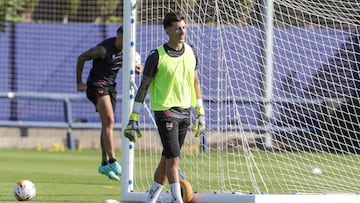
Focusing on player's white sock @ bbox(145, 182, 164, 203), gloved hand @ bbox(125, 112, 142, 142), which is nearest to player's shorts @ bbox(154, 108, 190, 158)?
gloved hand @ bbox(125, 112, 142, 142)

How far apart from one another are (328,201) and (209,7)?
9.01ft

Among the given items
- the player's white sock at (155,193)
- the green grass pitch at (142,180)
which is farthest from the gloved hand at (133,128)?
the green grass pitch at (142,180)

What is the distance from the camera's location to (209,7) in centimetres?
1155

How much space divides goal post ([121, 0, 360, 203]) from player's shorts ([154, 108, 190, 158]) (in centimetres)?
81

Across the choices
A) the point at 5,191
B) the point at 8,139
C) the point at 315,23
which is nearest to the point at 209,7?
the point at 315,23

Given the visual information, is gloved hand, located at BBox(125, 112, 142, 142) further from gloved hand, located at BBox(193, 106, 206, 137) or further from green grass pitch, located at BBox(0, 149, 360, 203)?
green grass pitch, located at BBox(0, 149, 360, 203)

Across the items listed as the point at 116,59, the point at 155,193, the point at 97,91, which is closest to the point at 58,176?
the point at 97,91

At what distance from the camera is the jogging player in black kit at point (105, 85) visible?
1377 cm

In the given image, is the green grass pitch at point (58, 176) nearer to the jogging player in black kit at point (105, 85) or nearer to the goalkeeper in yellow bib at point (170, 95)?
the jogging player in black kit at point (105, 85)

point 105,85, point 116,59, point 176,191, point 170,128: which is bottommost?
point 176,191

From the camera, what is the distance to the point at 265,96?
41.6ft

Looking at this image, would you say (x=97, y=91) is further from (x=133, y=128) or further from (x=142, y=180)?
(x=133, y=128)

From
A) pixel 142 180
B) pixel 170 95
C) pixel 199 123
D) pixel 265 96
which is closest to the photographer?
pixel 170 95

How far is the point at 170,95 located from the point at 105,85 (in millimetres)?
4432
